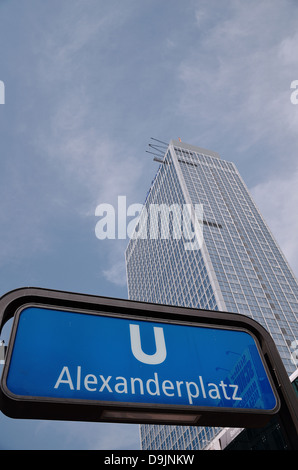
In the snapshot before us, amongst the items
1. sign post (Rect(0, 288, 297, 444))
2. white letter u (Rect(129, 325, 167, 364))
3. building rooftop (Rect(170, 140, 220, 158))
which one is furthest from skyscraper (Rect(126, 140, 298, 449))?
white letter u (Rect(129, 325, 167, 364))

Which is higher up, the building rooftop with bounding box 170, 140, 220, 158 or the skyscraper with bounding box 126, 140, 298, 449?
the building rooftop with bounding box 170, 140, 220, 158

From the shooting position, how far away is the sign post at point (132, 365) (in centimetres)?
233

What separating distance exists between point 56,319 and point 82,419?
68cm

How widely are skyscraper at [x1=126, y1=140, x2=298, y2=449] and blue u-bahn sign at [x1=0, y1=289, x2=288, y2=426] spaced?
257ft

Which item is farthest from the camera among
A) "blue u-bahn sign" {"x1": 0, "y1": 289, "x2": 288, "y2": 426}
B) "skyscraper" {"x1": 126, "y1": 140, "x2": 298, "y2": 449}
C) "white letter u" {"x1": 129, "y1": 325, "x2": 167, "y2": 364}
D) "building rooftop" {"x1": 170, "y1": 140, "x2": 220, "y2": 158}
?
"building rooftop" {"x1": 170, "y1": 140, "x2": 220, "y2": 158}

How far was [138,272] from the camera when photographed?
14725cm

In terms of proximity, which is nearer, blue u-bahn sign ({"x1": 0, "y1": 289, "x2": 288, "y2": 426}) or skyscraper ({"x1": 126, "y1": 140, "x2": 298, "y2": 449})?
blue u-bahn sign ({"x1": 0, "y1": 289, "x2": 288, "y2": 426})

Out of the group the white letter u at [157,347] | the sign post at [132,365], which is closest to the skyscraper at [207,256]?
the sign post at [132,365]

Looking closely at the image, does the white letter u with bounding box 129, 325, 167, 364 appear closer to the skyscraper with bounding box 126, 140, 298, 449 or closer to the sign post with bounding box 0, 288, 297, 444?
the sign post with bounding box 0, 288, 297, 444

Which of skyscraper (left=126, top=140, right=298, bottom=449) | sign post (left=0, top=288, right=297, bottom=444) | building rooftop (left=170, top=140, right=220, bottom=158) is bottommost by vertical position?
sign post (left=0, top=288, right=297, bottom=444)

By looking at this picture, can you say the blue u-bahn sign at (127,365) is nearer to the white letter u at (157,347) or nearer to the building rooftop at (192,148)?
the white letter u at (157,347)

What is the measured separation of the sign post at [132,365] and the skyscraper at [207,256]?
78.4m

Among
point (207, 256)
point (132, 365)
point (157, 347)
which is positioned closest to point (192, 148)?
point (207, 256)

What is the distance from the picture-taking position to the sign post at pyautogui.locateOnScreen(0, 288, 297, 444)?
7.64 feet
